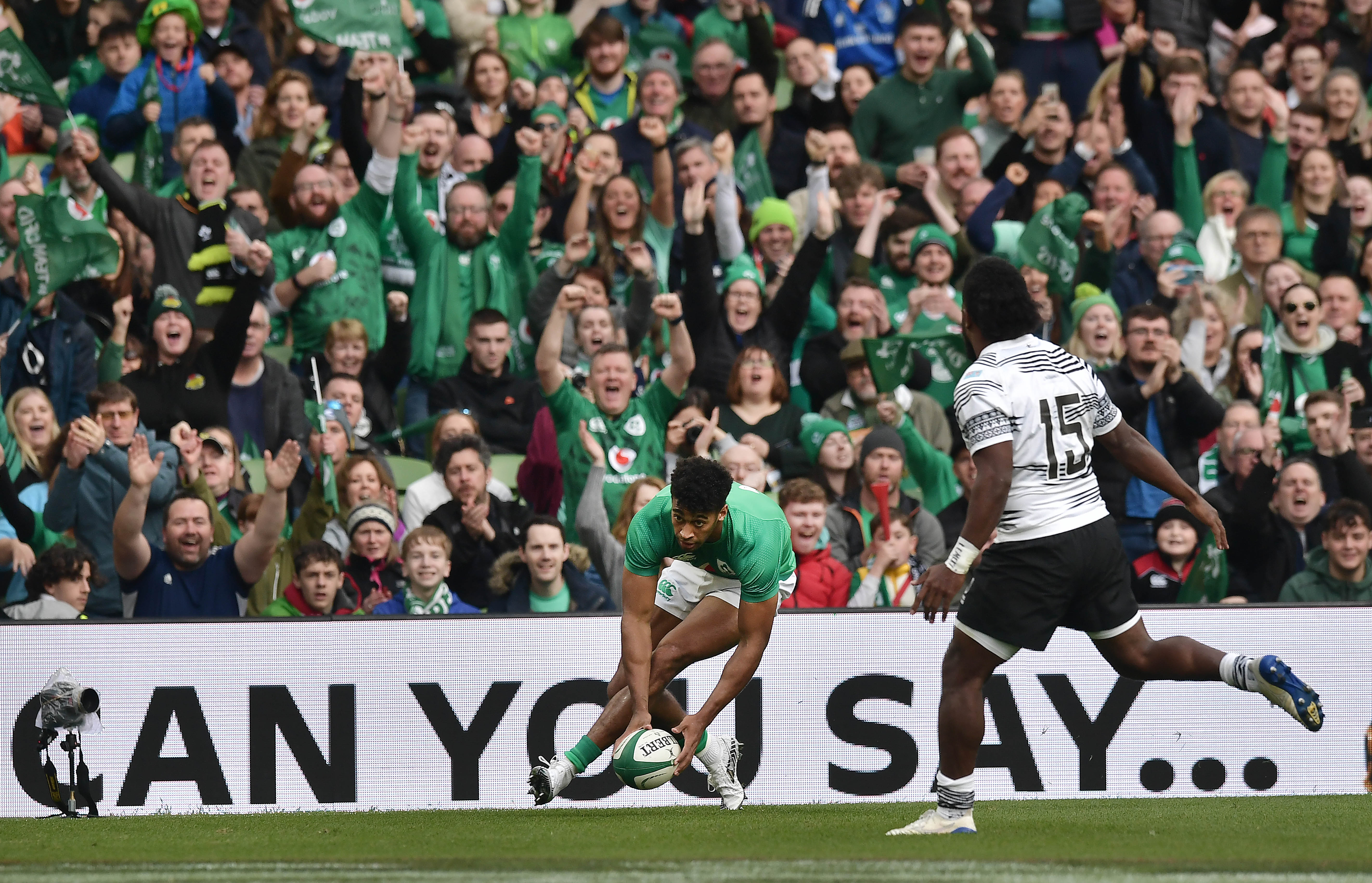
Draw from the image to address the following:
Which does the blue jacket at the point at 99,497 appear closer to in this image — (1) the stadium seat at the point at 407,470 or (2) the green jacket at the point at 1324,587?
(1) the stadium seat at the point at 407,470

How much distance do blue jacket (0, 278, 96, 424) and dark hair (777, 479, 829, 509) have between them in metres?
4.63

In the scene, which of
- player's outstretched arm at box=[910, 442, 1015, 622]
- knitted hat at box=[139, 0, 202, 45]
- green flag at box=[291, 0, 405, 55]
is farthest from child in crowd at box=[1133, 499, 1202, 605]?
knitted hat at box=[139, 0, 202, 45]

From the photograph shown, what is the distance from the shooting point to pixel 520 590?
1019cm

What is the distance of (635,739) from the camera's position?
7359 millimetres

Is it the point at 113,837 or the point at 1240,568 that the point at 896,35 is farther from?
the point at 113,837

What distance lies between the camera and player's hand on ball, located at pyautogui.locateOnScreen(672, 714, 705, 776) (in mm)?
7324

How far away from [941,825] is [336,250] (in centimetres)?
706

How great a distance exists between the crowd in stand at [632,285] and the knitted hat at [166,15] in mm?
43

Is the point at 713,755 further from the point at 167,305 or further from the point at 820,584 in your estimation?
the point at 167,305

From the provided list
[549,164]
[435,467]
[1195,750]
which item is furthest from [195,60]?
[1195,750]

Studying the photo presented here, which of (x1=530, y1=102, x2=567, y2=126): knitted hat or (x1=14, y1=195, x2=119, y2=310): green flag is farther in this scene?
(x1=530, y1=102, x2=567, y2=126): knitted hat

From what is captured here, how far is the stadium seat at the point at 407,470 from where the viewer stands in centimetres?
1158

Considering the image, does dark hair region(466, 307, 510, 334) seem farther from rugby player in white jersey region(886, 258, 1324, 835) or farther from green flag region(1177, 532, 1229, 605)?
rugby player in white jersey region(886, 258, 1324, 835)

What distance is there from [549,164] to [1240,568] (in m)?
5.79
